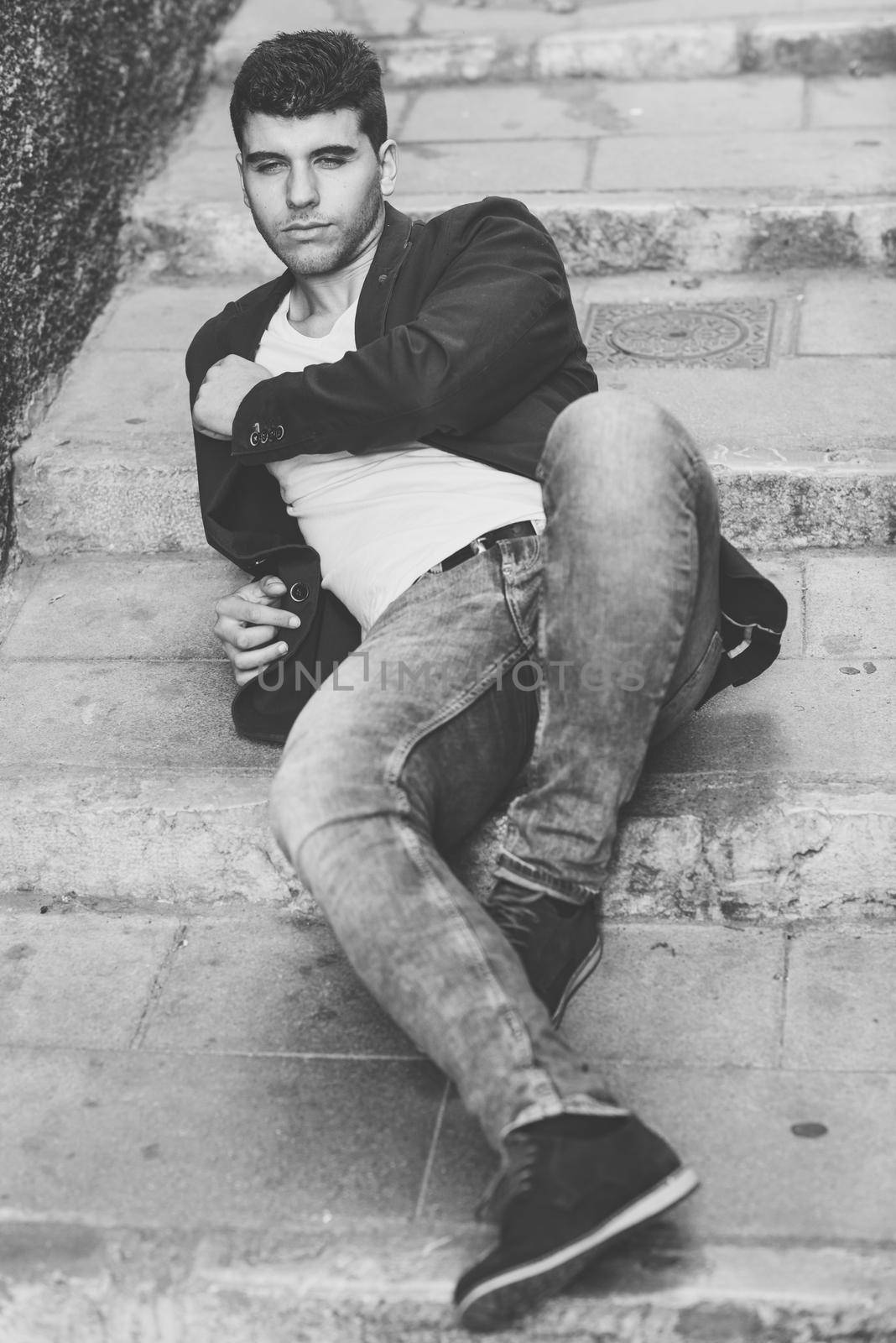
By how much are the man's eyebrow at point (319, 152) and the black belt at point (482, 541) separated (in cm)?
78

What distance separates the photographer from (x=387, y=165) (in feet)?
10.3

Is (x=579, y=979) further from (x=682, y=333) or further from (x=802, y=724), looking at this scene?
(x=682, y=333)

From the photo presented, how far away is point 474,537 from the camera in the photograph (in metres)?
2.82

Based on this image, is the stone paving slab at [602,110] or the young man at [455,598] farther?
the stone paving slab at [602,110]

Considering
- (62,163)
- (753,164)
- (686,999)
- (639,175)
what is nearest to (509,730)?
(686,999)

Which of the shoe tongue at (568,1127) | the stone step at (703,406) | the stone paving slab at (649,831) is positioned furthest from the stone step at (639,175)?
the shoe tongue at (568,1127)

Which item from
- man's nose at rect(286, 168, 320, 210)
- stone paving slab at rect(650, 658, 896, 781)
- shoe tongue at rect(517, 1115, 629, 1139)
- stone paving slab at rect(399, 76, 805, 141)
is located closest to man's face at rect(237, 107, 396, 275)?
man's nose at rect(286, 168, 320, 210)

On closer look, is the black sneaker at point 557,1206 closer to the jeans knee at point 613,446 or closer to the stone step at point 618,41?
the jeans knee at point 613,446

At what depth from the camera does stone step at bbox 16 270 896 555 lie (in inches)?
142

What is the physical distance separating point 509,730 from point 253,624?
2.04ft

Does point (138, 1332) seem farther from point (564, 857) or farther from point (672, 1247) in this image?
point (564, 857)

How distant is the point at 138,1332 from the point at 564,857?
37.0 inches

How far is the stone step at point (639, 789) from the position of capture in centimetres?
290

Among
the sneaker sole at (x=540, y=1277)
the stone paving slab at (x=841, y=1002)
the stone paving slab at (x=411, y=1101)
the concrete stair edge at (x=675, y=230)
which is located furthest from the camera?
the concrete stair edge at (x=675, y=230)
